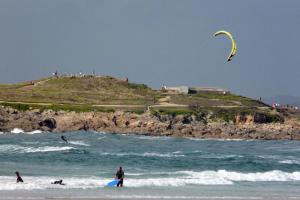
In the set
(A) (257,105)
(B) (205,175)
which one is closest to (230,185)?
(B) (205,175)

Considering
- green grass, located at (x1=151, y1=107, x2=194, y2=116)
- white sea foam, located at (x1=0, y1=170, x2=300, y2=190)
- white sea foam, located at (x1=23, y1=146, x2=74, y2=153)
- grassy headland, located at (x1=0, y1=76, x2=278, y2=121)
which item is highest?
grassy headland, located at (x1=0, y1=76, x2=278, y2=121)

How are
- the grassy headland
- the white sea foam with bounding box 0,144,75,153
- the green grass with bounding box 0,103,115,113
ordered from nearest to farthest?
the white sea foam with bounding box 0,144,75,153 → the green grass with bounding box 0,103,115,113 → the grassy headland

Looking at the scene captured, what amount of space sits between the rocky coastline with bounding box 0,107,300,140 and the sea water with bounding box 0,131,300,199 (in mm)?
15836

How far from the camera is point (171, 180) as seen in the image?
36594mm

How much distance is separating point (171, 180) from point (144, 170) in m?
5.51

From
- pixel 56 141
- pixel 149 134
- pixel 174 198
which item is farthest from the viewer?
pixel 149 134

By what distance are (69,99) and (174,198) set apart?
2712 inches

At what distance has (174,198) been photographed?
95.2 feet

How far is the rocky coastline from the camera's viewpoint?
82750mm

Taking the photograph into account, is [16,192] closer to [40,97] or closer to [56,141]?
[56,141]

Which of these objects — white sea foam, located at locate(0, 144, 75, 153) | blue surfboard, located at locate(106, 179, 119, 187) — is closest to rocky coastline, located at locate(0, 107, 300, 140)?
white sea foam, located at locate(0, 144, 75, 153)

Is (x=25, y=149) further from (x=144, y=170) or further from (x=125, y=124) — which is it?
(x=125, y=124)

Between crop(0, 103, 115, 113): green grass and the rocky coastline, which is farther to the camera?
crop(0, 103, 115, 113): green grass

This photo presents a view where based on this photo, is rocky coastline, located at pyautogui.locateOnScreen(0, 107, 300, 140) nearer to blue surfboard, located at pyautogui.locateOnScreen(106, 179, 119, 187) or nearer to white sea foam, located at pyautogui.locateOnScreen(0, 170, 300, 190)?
white sea foam, located at pyautogui.locateOnScreen(0, 170, 300, 190)
